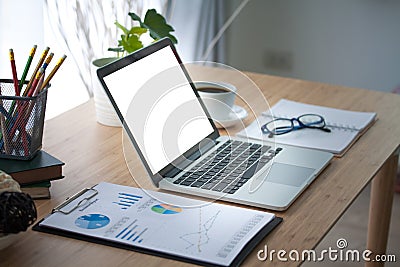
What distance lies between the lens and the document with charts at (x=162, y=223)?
4.03 ft

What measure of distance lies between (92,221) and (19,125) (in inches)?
9.9

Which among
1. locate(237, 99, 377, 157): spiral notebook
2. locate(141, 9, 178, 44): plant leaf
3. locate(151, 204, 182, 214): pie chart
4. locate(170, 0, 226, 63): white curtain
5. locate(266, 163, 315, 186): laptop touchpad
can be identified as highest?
locate(170, 0, 226, 63): white curtain

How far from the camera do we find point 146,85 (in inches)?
60.5

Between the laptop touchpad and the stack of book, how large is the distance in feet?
1.34

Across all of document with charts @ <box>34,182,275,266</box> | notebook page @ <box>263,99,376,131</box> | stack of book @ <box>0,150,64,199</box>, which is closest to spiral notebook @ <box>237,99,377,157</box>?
notebook page @ <box>263,99,376,131</box>

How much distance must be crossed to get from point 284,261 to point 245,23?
2422 mm

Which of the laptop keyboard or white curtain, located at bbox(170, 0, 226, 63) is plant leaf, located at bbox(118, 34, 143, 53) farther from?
white curtain, located at bbox(170, 0, 226, 63)

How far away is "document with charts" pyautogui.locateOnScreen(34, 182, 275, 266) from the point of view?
48.4 inches

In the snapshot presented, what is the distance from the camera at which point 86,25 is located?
229cm

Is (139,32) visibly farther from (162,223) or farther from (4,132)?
(162,223)

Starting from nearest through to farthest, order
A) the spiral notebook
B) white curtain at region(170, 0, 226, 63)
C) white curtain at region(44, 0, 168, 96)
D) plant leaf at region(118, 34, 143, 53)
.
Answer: the spiral notebook < plant leaf at region(118, 34, 143, 53) < white curtain at region(44, 0, 168, 96) < white curtain at region(170, 0, 226, 63)

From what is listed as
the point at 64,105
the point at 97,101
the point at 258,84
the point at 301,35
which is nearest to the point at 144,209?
the point at 97,101

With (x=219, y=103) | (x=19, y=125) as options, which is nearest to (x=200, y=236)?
(x=19, y=125)

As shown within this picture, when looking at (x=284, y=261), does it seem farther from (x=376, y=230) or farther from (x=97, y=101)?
(x=376, y=230)
